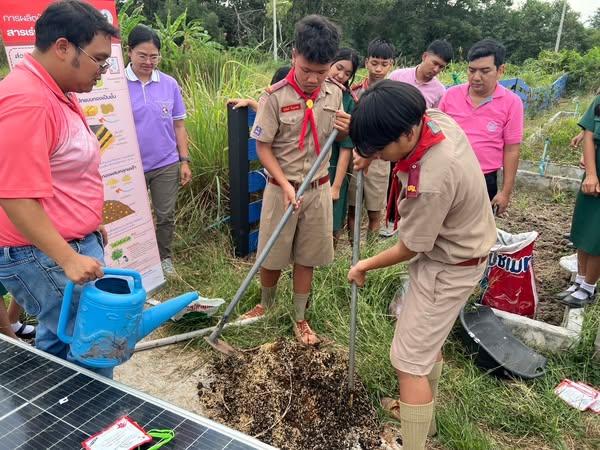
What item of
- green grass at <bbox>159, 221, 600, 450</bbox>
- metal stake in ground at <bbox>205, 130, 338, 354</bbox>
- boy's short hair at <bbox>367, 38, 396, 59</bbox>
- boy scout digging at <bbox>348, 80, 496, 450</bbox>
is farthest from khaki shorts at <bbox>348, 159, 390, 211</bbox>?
boy scout digging at <bbox>348, 80, 496, 450</bbox>

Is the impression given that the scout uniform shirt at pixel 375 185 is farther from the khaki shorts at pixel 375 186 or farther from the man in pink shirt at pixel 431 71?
the man in pink shirt at pixel 431 71

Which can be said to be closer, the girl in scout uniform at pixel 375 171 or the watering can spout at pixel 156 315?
the watering can spout at pixel 156 315

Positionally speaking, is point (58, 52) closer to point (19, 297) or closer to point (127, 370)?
point (19, 297)

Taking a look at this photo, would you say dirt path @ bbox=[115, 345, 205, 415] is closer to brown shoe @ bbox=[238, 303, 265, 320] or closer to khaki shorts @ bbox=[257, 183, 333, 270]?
brown shoe @ bbox=[238, 303, 265, 320]

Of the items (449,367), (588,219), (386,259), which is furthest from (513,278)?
(386,259)

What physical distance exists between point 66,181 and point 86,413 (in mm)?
822

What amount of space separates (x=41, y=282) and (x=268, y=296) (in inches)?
66.3

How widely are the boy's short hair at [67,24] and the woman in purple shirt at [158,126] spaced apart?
1.66m

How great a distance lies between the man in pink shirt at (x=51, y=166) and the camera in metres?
1.48

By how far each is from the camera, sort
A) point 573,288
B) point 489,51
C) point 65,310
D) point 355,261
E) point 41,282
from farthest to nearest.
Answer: point 573,288
point 489,51
point 355,261
point 41,282
point 65,310

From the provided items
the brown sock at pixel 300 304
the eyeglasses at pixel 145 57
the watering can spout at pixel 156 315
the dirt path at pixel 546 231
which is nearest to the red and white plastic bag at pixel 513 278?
the dirt path at pixel 546 231

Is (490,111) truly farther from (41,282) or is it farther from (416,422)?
(41,282)

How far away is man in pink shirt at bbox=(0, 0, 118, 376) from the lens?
4.85ft

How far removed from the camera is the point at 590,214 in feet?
11.0
